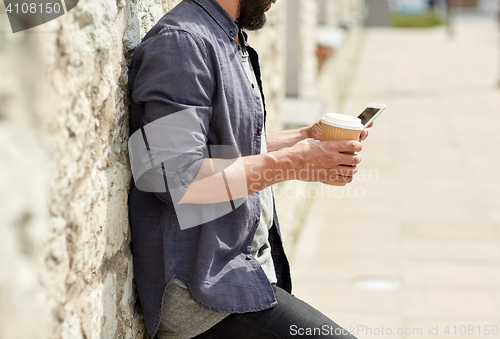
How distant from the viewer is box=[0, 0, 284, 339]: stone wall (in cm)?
89

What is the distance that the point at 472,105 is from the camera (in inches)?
337

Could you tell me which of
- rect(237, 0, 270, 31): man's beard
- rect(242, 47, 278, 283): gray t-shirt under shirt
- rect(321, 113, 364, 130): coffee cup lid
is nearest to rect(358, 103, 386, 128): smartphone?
rect(321, 113, 364, 130): coffee cup lid

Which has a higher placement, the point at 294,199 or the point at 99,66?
the point at 99,66

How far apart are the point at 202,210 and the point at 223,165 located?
0.46 ft

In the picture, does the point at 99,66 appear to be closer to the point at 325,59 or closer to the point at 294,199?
the point at 294,199

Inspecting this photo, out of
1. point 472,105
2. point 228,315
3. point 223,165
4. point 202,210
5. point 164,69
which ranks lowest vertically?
point 472,105

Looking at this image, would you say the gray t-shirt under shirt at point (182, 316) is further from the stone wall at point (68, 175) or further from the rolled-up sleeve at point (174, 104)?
the rolled-up sleeve at point (174, 104)

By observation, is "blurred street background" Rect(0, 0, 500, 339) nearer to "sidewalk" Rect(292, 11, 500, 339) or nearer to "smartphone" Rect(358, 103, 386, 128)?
"sidewalk" Rect(292, 11, 500, 339)

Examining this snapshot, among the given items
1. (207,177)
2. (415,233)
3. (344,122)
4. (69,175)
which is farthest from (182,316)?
(415,233)

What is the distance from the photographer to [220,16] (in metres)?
1.40

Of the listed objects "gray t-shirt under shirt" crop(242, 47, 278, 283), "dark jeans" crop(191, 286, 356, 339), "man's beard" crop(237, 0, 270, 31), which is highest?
"man's beard" crop(237, 0, 270, 31)

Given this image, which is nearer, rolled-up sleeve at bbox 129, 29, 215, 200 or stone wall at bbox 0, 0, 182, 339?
stone wall at bbox 0, 0, 182, 339

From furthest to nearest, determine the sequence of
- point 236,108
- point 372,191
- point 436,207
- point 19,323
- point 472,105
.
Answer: point 472,105 < point 372,191 < point 436,207 < point 236,108 < point 19,323

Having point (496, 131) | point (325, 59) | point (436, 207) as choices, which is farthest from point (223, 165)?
point (496, 131)
